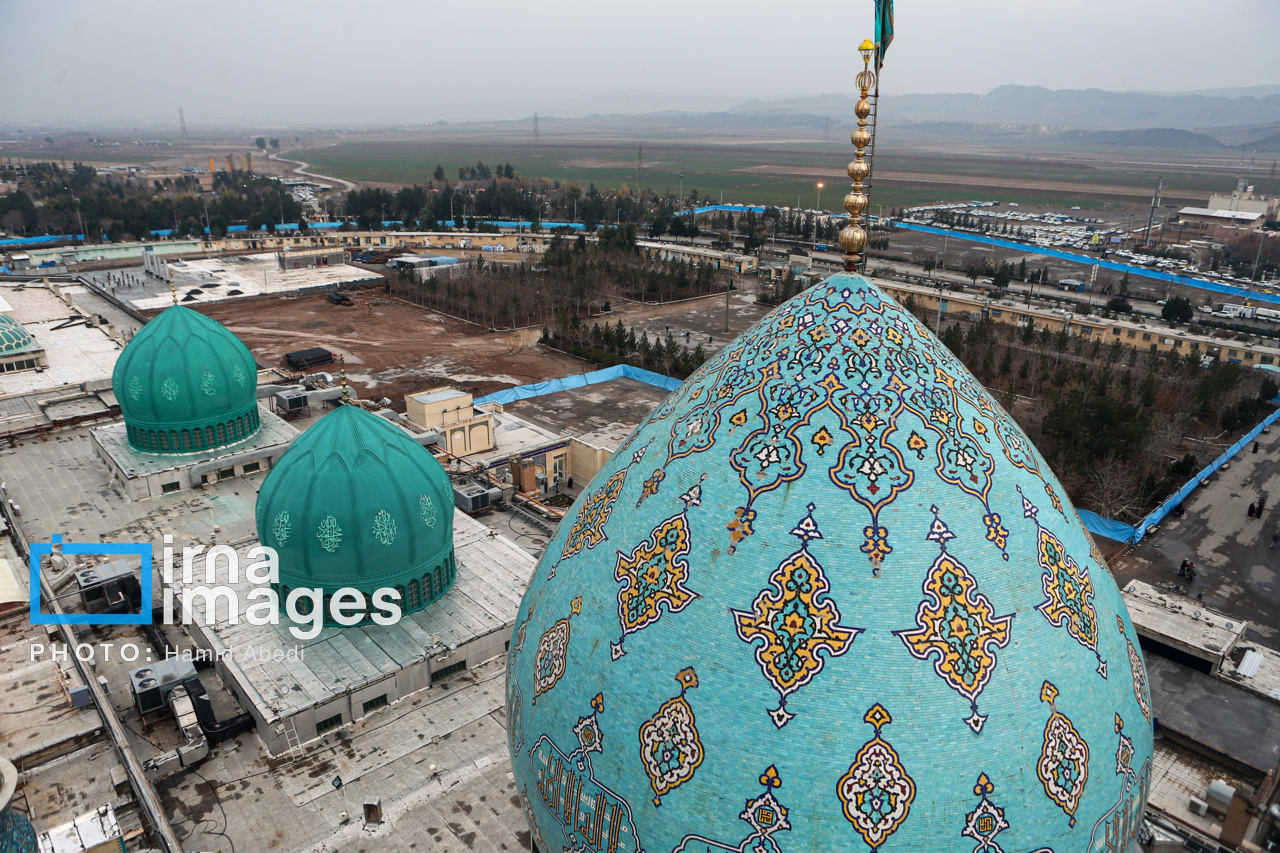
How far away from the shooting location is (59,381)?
31.6m

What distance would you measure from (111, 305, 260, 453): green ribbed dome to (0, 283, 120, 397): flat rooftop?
1206 cm

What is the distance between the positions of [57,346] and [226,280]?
83.1 ft

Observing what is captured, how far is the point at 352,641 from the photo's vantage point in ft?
50.0

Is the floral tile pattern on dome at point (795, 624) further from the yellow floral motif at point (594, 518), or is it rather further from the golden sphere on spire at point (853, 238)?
the golden sphere on spire at point (853, 238)

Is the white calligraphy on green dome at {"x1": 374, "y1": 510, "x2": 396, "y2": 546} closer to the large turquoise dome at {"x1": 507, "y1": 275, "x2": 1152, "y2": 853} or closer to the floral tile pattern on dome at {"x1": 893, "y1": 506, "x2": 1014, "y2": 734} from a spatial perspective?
the large turquoise dome at {"x1": 507, "y1": 275, "x2": 1152, "y2": 853}

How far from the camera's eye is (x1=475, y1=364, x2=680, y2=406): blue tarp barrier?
36.3m

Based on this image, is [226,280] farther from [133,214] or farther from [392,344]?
[133,214]

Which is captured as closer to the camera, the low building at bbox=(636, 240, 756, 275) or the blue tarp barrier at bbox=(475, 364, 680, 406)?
the blue tarp barrier at bbox=(475, 364, 680, 406)

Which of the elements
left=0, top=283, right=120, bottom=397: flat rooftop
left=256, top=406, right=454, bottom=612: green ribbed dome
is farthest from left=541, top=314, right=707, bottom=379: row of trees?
left=256, top=406, right=454, bottom=612: green ribbed dome

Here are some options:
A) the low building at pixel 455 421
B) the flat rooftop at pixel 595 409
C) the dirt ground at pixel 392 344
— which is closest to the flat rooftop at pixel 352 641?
the low building at pixel 455 421

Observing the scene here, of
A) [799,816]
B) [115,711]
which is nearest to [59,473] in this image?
[115,711]

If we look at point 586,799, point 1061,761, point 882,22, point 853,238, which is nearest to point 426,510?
point 586,799

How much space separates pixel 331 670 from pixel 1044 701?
12540 millimetres

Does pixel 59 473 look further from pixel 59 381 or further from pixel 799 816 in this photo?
pixel 799 816
